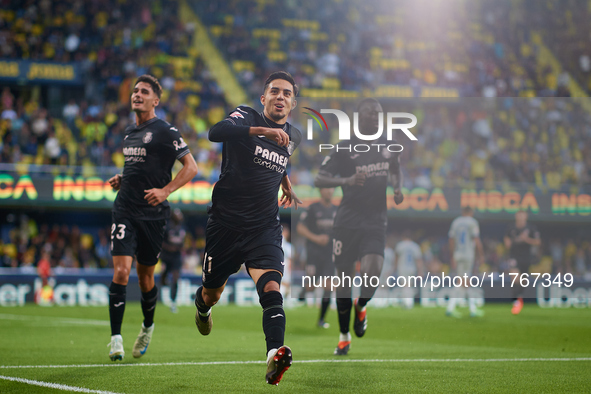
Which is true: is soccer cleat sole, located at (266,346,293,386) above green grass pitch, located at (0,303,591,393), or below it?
above

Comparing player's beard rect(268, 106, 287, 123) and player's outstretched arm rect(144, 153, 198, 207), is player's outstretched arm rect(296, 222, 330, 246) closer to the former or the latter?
player's outstretched arm rect(144, 153, 198, 207)

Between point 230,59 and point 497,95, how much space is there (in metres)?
12.0

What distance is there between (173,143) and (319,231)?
6728 millimetres

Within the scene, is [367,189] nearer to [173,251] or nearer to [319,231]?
[319,231]

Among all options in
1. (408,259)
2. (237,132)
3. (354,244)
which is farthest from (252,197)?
(408,259)

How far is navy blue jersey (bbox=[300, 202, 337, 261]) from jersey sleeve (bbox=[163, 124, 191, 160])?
Result: 21.4ft

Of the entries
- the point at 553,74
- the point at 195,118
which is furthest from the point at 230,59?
the point at 553,74

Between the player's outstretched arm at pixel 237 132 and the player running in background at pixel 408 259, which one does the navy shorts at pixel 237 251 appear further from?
the player running in background at pixel 408 259

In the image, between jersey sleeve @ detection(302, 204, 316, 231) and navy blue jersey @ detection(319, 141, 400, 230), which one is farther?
jersey sleeve @ detection(302, 204, 316, 231)

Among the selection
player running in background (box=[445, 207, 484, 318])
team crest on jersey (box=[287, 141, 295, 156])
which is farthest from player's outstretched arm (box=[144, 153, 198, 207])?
player running in background (box=[445, 207, 484, 318])

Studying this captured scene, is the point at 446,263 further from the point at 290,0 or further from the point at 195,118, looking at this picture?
the point at 290,0

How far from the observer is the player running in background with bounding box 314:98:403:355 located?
8273mm

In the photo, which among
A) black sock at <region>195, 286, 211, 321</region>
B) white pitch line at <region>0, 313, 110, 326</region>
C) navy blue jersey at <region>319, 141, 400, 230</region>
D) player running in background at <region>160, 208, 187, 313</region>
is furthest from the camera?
player running in background at <region>160, 208, 187, 313</region>

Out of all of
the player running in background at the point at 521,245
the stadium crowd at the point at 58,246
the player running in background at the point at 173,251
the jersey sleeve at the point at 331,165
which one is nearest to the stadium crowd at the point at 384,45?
the stadium crowd at the point at 58,246
